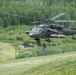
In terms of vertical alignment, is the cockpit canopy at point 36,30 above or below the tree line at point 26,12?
above

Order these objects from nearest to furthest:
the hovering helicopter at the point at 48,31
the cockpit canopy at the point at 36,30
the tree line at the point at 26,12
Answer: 1. the cockpit canopy at the point at 36,30
2. the hovering helicopter at the point at 48,31
3. the tree line at the point at 26,12

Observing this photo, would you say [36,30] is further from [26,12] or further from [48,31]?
[26,12]

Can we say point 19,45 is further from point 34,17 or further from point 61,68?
point 61,68

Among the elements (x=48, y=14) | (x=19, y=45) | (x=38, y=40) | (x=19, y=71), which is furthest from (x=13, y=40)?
(x=19, y=71)

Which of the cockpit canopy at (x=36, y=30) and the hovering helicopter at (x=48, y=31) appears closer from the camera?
the cockpit canopy at (x=36, y=30)

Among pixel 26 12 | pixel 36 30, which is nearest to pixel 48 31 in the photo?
pixel 36 30

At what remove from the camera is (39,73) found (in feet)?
58.9

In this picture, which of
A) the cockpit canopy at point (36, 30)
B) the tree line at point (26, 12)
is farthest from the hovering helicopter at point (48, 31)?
the tree line at point (26, 12)

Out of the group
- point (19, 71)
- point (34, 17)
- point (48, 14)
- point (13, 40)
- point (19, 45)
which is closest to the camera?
point (19, 71)

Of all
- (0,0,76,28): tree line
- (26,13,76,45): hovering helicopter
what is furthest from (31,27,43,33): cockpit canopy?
(0,0,76,28): tree line

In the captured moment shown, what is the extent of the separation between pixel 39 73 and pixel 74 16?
3608 inches

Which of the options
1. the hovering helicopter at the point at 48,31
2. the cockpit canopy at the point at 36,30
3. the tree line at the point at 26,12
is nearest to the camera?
the cockpit canopy at the point at 36,30

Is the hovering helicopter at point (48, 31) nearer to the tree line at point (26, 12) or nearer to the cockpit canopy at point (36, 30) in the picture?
the cockpit canopy at point (36, 30)

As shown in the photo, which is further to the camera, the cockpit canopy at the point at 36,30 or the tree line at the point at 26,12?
the tree line at the point at 26,12
